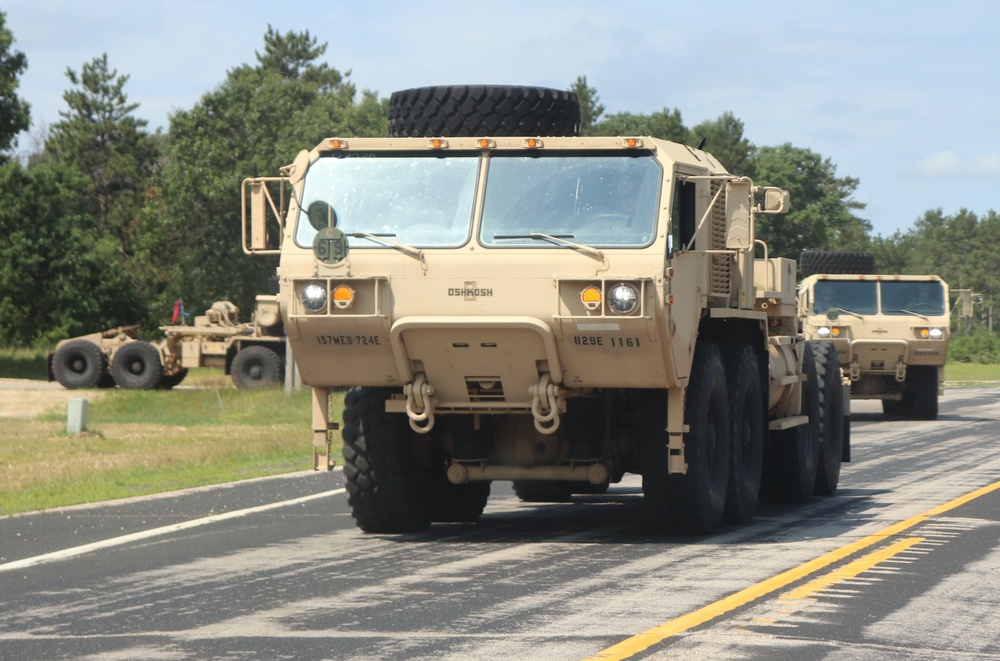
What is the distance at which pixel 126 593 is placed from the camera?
945 cm

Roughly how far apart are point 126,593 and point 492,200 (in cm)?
372

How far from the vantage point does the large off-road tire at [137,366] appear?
39281 millimetres

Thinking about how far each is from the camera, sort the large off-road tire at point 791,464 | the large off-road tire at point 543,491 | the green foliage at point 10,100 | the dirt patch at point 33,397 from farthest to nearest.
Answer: the green foliage at point 10,100
the dirt patch at point 33,397
the large off-road tire at point 543,491
the large off-road tire at point 791,464

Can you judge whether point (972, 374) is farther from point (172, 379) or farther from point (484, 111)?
point (484, 111)

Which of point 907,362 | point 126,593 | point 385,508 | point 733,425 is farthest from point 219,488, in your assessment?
point 907,362

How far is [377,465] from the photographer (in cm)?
1224

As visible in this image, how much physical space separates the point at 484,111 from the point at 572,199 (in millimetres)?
1174

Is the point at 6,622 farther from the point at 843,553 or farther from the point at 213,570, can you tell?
the point at 843,553

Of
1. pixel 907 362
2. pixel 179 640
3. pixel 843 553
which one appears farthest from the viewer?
pixel 907 362

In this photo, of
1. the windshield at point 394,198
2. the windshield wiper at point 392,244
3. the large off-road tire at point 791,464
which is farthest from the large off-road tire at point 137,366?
the windshield wiper at point 392,244

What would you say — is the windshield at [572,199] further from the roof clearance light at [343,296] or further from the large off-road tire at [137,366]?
the large off-road tire at [137,366]

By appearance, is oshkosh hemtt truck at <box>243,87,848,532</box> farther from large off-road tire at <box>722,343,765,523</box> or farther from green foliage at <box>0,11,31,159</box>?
green foliage at <box>0,11,31,159</box>

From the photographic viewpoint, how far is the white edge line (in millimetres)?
11000

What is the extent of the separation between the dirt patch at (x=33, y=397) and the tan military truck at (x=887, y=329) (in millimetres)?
14012
